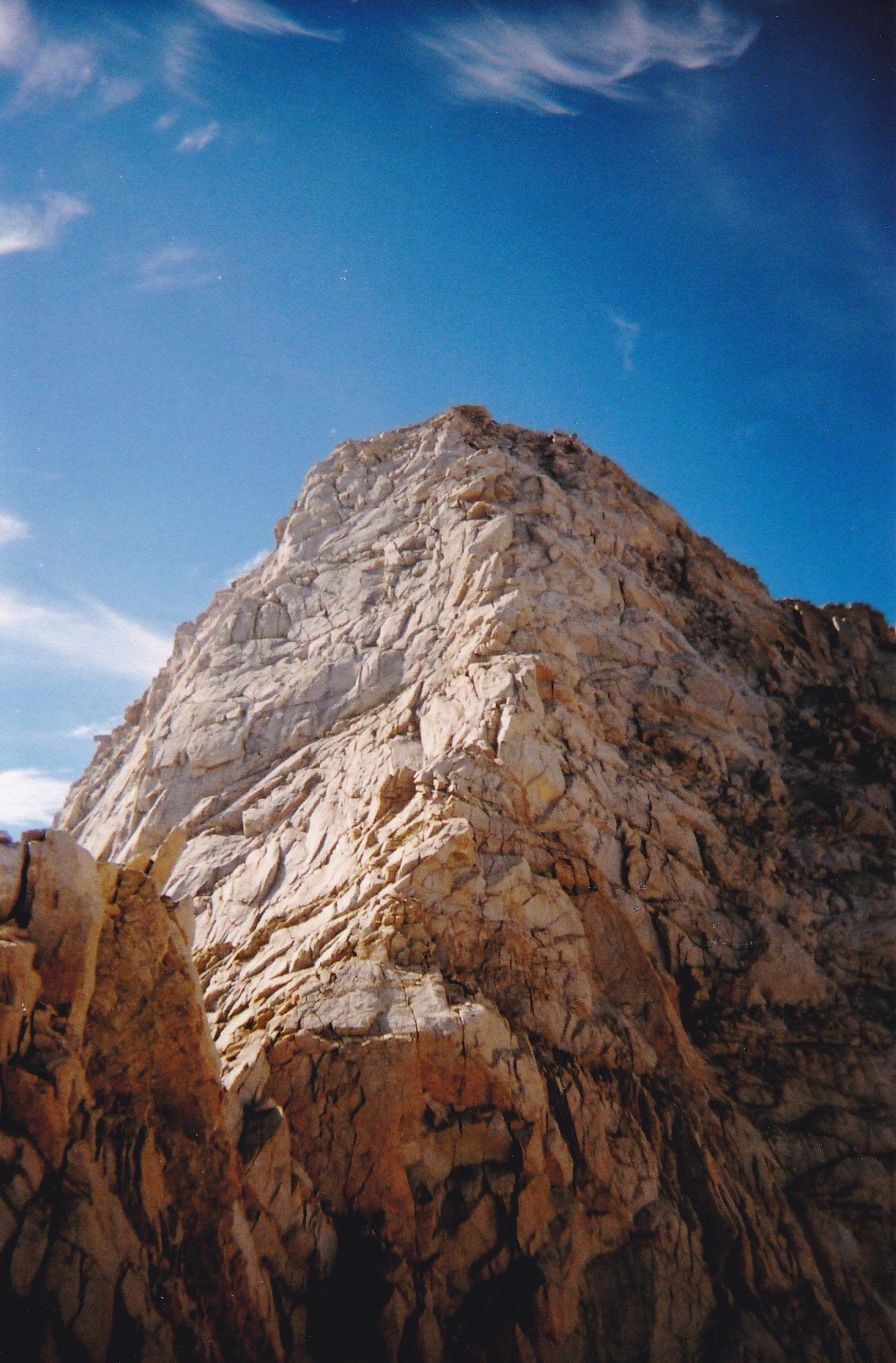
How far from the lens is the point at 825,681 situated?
2344 cm

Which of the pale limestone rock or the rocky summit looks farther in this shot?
the rocky summit

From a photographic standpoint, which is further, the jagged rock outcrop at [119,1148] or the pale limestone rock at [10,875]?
the pale limestone rock at [10,875]

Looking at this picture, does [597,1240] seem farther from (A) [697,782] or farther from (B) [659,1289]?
(A) [697,782]

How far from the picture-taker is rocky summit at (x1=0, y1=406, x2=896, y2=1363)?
29.3 ft

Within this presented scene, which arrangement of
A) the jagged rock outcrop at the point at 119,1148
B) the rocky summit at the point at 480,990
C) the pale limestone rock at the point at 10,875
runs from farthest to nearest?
the rocky summit at the point at 480,990 → the pale limestone rock at the point at 10,875 → the jagged rock outcrop at the point at 119,1148

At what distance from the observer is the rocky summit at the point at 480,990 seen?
8.95 meters

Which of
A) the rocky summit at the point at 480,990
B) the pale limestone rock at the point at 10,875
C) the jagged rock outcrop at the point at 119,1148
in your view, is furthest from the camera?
the rocky summit at the point at 480,990

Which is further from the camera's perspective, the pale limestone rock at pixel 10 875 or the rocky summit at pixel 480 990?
the rocky summit at pixel 480 990

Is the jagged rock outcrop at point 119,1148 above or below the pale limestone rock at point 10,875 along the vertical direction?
below

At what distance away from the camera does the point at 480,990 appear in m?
13.2

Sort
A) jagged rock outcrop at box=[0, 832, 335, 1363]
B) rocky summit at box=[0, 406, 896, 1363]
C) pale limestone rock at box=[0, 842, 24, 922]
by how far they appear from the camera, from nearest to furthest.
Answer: jagged rock outcrop at box=[0, 832, 335, 1363] < pale limestone rock at box=[0, 842, 24, 922] < rocky summit at box=[0, 406, 896, 1363]

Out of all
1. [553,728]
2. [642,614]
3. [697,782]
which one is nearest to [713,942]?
[697,782]

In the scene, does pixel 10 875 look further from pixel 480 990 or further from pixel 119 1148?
pixel 480 990

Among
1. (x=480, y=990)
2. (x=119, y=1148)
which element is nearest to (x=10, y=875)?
(x=119, y=1148)
